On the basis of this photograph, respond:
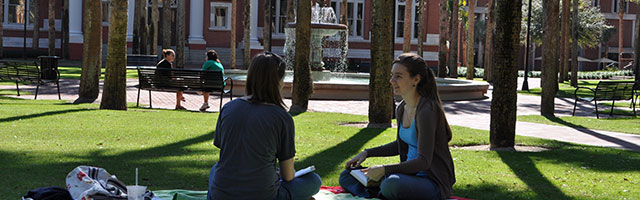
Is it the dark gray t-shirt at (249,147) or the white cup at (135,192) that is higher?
the dark gray t-shirt at (249,147)

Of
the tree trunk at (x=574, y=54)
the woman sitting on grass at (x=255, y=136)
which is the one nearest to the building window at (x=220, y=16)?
the tree trunk at (x=574, y=54)

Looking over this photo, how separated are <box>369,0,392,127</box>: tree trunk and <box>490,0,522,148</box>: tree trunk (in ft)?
9.37

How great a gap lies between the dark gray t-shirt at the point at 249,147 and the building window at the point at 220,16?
38.2m

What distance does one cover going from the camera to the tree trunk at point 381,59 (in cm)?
1231

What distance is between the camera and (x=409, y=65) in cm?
520

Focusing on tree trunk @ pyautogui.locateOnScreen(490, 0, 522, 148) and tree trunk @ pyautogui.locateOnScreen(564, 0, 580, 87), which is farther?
tree trunk @ pyautogui.locateOnScreen(564, 0, 580, 87)

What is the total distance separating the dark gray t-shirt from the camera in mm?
4547

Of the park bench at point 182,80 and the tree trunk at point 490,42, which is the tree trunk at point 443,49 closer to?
the tree trunk at point 490,42

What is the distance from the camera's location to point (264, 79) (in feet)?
14.9

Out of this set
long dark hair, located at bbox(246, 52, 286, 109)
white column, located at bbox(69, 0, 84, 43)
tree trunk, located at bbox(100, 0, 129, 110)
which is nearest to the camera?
long dark hair, located at bbox(246, 52, 286, 109)

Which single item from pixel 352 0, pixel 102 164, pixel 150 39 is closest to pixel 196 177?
pixel 102 164

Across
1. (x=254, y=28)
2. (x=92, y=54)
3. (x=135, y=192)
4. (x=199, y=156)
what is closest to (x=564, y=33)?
(x=254, y=28)

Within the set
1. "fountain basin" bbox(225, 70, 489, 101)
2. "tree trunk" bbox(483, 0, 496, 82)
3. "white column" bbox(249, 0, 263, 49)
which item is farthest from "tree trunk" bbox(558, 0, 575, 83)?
"white column" bbox(249, 0, 263, 49)

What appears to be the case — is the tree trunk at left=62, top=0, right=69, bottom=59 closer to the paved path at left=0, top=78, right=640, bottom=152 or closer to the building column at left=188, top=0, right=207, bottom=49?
the building column at left=188, top=0, right=207, bottom=49
